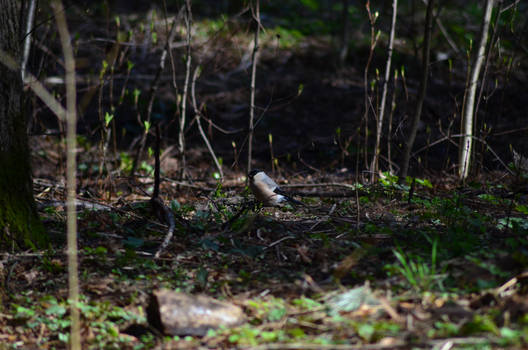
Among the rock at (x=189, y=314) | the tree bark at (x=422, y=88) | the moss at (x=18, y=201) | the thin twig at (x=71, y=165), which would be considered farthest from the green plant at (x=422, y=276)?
the tree bark at (x=422, y=88)

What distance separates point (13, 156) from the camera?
127 inches

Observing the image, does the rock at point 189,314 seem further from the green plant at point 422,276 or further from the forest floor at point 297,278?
the green plant at point 422,276

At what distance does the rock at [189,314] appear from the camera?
8.45 ft

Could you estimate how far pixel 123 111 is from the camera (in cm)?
884

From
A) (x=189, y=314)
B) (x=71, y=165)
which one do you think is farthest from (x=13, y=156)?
(x=189, y=314)

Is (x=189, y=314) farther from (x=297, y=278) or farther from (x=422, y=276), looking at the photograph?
(x=422, y=276)

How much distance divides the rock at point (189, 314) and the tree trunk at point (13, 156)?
1144mm

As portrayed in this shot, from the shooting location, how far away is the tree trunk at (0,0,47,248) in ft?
10.3

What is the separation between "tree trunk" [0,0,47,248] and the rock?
114 cm

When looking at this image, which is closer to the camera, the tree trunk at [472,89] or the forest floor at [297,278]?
the forest floor at [297,278]

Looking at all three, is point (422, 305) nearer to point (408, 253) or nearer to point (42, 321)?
point (408, 253)

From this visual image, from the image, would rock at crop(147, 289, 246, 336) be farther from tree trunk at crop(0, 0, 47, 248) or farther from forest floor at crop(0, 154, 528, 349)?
tree trunk at crop(0, 0, 47, 248)

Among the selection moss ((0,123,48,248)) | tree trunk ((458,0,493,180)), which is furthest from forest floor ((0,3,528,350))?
tree trunk ((458,0,493,180))

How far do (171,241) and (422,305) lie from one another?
1.74m
